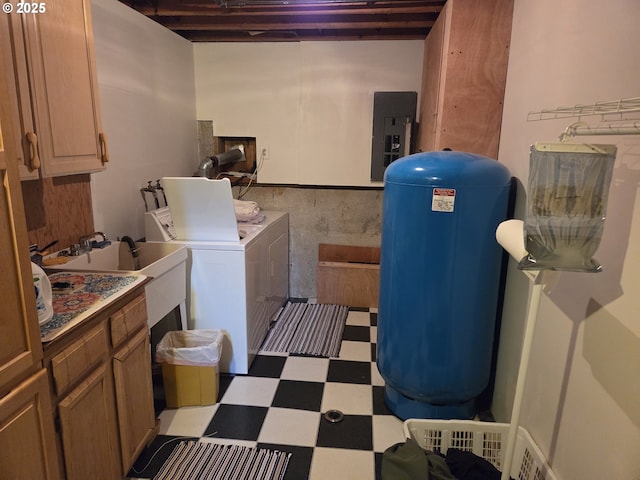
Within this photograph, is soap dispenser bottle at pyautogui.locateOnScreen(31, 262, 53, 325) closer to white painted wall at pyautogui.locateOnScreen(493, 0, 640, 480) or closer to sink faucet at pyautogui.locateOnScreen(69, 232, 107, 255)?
sink faucet at pyautogui.locateOnScreen(69, 232, 107, 255)

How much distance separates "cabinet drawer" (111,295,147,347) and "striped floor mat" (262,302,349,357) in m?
1.33

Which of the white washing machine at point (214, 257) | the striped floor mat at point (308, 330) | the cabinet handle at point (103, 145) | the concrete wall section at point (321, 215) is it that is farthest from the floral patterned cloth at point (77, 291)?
the concrete wall section at point (321, 215)

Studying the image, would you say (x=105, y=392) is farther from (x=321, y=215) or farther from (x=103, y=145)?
(x=321, y=215)

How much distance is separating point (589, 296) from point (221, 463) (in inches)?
66.7

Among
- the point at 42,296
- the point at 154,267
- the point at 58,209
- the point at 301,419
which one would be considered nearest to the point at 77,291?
the point at 42,296

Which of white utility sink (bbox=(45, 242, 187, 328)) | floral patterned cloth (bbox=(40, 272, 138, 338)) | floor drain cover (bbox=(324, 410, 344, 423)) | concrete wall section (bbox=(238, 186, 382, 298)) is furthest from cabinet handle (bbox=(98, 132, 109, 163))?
concrete wall section (bbox=(238, 186, 382, 298))

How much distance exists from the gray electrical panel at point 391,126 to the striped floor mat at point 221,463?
98.5 inches

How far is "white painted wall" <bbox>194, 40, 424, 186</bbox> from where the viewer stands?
359 centimetres

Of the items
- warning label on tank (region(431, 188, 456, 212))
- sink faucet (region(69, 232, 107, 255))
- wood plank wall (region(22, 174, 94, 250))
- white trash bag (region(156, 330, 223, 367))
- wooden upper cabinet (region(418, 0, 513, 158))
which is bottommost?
white trash bag (region(156, 330, 223, 367))

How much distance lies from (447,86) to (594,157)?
1.43m

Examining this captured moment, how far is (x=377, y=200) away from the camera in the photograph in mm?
3854

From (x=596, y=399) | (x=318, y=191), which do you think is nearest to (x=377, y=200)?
(x=318, y=191)

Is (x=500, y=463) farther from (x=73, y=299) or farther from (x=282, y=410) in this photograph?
(x=73, y=299)

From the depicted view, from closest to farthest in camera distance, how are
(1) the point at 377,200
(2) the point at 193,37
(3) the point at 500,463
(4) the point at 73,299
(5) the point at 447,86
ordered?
(4) the point at 73,299, (3) the point at 500,463, (5) the point at 447,86, (2) the point at 193,37, (1) the point at 377,200
